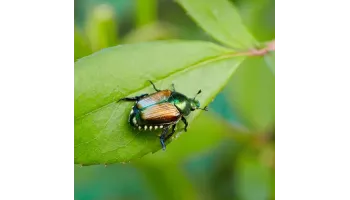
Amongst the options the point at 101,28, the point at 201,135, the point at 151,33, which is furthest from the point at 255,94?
the point at 101,28

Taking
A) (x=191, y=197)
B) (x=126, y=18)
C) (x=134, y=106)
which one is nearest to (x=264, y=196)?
(x=191, y=197)

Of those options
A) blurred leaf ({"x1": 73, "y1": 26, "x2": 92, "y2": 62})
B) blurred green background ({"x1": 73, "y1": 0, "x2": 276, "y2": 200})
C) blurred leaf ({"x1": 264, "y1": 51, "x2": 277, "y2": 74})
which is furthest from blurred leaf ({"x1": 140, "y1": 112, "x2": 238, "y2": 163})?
blurred leaf ({"x1": 73, "y1": 26, "x2": 92, "y2": 62})

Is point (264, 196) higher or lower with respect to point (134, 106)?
lower

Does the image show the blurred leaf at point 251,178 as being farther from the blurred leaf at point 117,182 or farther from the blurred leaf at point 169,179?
the blurred leaf at point 117,182

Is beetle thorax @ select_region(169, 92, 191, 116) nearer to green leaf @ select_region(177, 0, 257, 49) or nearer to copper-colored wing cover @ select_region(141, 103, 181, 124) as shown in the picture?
copper-colored wing cover @ select_region(141, 103, 181, 124)
